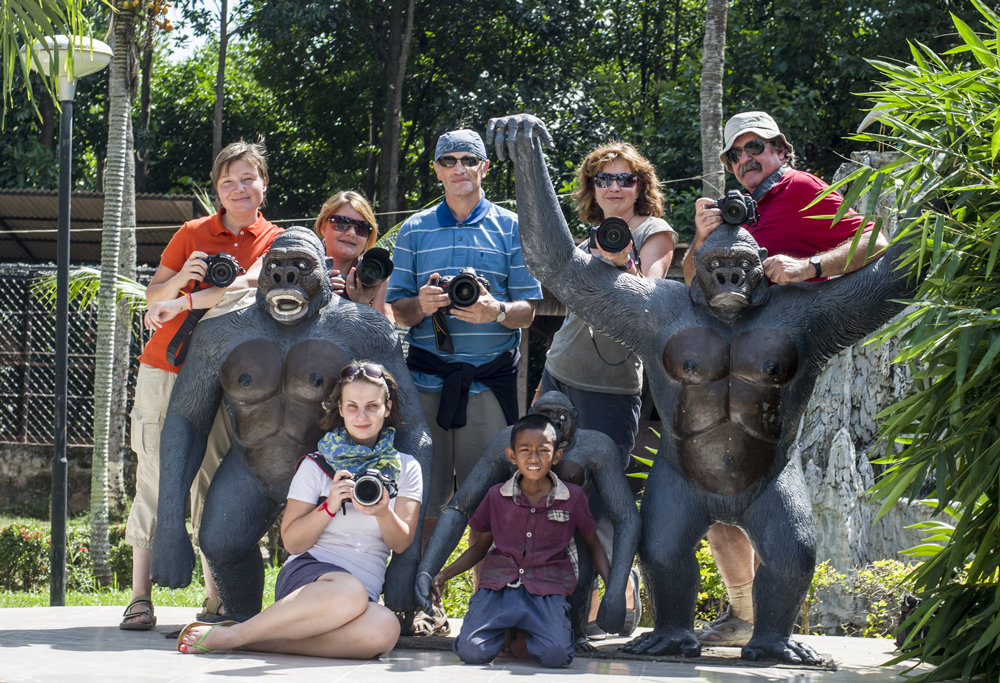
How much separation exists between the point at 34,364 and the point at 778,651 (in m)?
9.79

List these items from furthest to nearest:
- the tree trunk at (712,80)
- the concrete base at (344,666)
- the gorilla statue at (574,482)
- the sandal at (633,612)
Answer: the tree trunk at (712,80) → the sandal at (633,612) → the gorilla statue at (574,482) → the concrete base at (344,666)

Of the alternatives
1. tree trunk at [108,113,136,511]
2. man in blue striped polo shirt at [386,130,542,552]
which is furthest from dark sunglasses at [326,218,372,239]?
tree trunk at [108,113,136,511]

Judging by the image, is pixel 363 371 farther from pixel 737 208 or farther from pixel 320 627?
pixel 737 208

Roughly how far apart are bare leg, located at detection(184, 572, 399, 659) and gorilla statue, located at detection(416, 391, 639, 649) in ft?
0.74

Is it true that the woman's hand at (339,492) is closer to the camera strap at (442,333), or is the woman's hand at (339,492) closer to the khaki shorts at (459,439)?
the khaki shorts at (459,439)

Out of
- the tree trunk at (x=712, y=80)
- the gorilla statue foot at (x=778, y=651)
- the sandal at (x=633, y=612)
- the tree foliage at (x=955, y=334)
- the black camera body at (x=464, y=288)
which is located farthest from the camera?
the tree trunk at (x=712, y=80)

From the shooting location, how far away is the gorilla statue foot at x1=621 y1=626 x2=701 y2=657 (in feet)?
13.4

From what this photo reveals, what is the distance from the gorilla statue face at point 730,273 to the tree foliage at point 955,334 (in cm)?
59

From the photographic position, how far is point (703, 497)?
4.10 metres

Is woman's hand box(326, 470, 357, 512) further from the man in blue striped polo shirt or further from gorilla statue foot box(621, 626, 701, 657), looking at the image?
gorilla statue foot box(621, 626, 701, 657)

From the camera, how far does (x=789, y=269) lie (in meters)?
4.05

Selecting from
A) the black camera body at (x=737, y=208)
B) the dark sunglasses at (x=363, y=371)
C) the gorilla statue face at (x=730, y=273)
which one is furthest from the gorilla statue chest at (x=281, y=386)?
the black camera body at (x=737, y=208)

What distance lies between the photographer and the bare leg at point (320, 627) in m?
3.84

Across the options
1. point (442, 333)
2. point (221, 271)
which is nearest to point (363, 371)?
point (442, 333)
